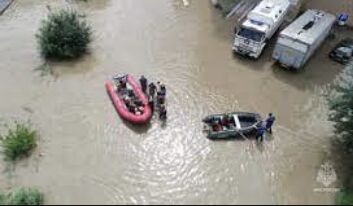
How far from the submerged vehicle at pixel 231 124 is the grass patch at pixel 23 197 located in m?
7.82

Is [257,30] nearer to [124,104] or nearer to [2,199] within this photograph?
[124,104]

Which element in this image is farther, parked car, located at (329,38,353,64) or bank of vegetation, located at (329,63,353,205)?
parked car, located at (329,38,353,64)

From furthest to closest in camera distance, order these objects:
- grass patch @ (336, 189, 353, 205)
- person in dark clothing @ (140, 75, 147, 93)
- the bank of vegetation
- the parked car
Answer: the parked car, person in dark clothing @ (140, 75, 147, 93), the bank of vegetation, grass patch @ (336, 189, 353, 205)

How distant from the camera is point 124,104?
2044 centimetres

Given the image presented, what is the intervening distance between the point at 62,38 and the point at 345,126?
15216mm

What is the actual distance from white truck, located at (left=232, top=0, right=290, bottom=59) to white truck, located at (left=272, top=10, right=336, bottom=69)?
3.55 feet

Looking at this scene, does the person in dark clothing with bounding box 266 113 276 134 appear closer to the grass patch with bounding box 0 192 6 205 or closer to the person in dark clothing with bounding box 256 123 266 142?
the person in dark clothing with bounding box 256 123 266 142

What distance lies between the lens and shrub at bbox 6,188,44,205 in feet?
52.2

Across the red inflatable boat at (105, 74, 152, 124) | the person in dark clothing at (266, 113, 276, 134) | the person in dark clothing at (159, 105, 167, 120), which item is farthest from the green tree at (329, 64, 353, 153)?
the red inflatable boat at (105, 74, 152, 124)

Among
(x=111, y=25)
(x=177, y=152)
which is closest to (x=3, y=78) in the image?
(x=111, y=25)

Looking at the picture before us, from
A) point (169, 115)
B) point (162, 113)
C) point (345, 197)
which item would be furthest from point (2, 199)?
point (345, 197)

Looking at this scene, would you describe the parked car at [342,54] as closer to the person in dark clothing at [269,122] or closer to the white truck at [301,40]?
the white truck at [301,40]

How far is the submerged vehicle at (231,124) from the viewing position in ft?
63.4

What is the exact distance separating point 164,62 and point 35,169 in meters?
9.34
